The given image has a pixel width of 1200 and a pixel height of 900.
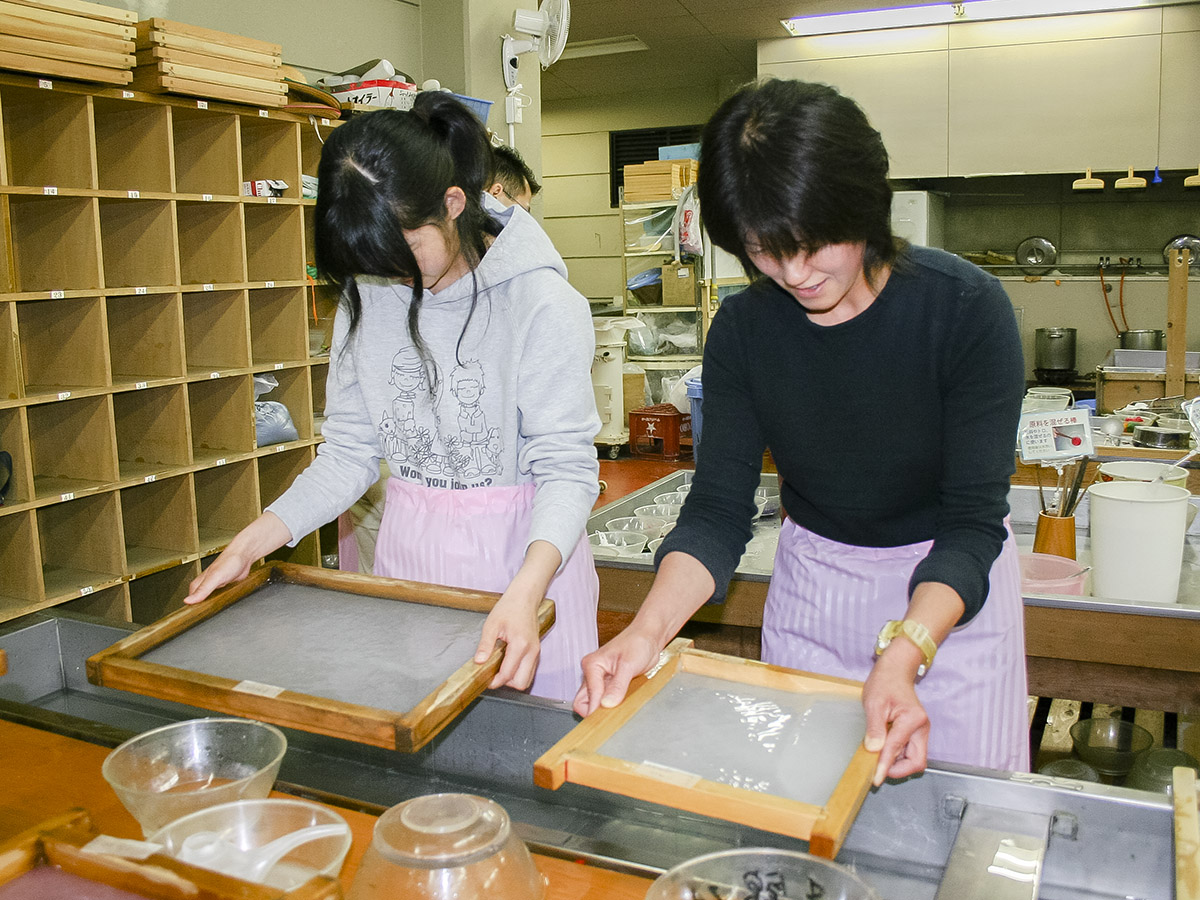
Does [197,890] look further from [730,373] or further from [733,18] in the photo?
[733,18]

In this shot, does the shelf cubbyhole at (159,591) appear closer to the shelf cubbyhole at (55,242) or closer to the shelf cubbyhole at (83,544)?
the shelf cubbyhole at (83,544)

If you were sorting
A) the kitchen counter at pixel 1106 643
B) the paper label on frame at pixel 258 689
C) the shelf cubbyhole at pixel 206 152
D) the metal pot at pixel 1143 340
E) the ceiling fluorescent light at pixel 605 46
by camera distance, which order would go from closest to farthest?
the paper label on frame at pixel 258 689 < the kitchen counter at pixel 1106 643 < the shelf cubbyhole at pixel 206 152 < the metal pot at pixel 1143 340 < the ceiling fluorescent light at pixel 605 46

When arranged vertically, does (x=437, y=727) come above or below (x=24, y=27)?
below

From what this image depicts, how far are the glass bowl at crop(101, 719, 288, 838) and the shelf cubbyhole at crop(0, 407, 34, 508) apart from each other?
2.20 metres

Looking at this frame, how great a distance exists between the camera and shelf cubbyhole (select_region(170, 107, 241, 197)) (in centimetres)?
344

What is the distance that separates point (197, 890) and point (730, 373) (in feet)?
3.22

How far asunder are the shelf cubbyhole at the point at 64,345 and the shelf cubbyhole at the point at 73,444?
3.0 inches

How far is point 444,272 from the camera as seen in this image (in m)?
1.54

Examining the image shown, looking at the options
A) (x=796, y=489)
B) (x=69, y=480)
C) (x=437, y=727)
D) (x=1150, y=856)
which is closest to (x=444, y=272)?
(x=796, y=489)

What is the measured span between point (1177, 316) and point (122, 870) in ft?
12.8

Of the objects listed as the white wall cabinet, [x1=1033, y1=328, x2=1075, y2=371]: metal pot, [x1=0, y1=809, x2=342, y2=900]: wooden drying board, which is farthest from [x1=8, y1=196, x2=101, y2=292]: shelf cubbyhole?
[x1=1033, y1=328, x2=1075, y2=371]: metal pot

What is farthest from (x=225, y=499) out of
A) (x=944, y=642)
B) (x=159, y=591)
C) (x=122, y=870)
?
(x=122, y=870)

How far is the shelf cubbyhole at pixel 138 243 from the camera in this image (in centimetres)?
327

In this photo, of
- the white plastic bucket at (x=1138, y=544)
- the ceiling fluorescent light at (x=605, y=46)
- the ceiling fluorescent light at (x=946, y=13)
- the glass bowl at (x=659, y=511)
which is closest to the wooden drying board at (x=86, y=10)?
the glass bowl at (x=659, y=511)
